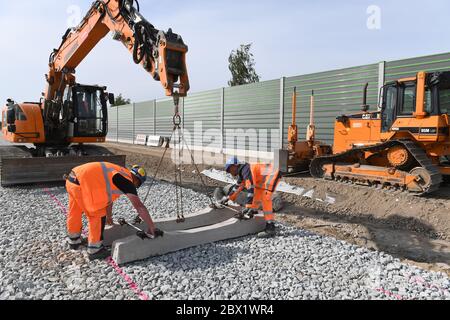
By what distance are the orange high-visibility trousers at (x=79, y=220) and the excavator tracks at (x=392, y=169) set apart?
6948 millimetres

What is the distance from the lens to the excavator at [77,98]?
17.7 ft

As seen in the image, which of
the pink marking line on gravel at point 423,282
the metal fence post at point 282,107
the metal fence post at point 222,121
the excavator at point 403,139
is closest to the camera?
the pink marking line on gravel at point 423,282

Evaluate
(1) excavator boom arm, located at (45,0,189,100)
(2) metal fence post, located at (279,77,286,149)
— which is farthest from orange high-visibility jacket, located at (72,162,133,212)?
(2) metal fence post, located at (279,77,286,149)

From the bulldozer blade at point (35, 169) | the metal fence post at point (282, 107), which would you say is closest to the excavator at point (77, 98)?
the bulldozer blade at point (35, 169)

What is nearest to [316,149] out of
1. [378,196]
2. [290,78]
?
[378,196]

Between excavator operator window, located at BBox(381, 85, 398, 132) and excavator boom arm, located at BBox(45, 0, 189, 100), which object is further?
excavator operator window, located at BBox(381, 85, 398, 132)

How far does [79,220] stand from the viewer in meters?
4.55

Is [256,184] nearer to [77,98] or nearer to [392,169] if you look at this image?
[392,169]

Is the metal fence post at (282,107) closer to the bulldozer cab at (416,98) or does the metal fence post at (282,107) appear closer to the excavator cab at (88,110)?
the bulldozer cab at (416,98)

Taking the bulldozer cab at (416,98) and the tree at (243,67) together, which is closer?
the bulldozer cab at (416,98)

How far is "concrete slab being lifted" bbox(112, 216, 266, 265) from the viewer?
418cm

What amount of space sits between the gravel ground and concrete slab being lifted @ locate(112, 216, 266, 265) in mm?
111

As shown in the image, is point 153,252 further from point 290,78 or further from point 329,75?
point 290,78

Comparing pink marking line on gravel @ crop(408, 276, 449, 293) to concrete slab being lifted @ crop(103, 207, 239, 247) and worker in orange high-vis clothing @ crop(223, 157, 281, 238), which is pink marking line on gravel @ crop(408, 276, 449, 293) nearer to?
worker in orange high-vis clothing @ crop(223, 157, 281, 238)
